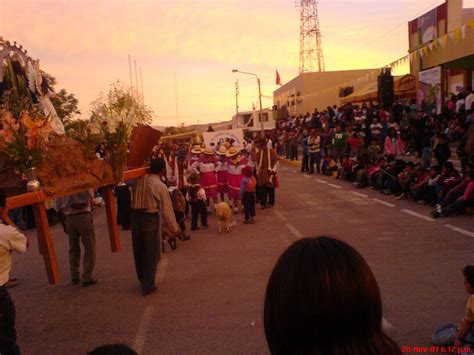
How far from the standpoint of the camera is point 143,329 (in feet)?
17.2

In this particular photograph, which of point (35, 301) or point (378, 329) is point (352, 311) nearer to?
point (378, 329)

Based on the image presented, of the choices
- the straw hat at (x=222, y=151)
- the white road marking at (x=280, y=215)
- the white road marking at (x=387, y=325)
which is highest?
the straw hat at (x=222, y=151)

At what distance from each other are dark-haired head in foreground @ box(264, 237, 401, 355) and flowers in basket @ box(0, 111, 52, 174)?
3.68m

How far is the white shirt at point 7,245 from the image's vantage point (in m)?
4.04

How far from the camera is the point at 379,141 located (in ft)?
65.2

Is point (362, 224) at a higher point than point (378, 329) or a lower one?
lower

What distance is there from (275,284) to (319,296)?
137 mm

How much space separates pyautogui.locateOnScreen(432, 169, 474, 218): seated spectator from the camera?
9.70 metres

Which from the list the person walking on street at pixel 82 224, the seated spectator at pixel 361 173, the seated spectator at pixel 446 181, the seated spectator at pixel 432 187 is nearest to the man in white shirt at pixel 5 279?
the person walking on street at pixel 82 224

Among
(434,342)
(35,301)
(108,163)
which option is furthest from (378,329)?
(35,301)

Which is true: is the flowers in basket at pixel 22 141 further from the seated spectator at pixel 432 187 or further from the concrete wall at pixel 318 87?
the concrete wall at pixel 318 87

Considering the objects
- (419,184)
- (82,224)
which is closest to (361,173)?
(419,184)

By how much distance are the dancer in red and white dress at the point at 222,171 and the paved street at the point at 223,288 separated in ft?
7.25

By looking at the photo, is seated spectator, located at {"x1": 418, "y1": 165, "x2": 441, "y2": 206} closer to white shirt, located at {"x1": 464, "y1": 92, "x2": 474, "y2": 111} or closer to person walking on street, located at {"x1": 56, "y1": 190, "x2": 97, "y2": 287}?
white shirt, located at {"x1": 464, "y1": 92, "x2": 474, "y2": 111}
